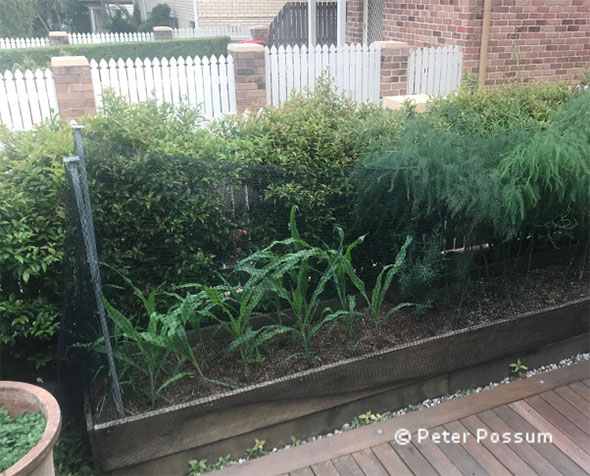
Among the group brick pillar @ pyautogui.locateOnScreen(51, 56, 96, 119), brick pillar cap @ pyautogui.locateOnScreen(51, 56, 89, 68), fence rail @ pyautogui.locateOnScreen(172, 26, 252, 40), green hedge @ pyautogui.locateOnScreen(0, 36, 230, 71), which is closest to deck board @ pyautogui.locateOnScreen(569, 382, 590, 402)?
brick pillar @ pyautogui.locateOnScreen(51, 56, 96, 119)

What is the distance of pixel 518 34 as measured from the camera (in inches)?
289

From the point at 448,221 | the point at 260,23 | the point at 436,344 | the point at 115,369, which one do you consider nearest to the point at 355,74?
the point at 448,221

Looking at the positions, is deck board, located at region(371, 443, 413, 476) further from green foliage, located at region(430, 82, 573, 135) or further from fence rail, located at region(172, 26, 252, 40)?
fence rail, located at region(172, 26, 252, 40)

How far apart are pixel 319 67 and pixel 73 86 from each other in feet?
10.6

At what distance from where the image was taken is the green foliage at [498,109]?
3553 millimetres

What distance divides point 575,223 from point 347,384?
6.11ft

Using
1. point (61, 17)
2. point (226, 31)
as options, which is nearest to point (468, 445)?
point (226, 31)

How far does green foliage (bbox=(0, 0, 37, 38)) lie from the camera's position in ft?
64.2

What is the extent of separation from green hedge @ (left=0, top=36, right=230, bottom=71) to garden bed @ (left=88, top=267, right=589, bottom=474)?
44.2 ft

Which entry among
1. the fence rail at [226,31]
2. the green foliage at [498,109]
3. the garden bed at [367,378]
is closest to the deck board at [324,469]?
the garden bed at [367,378]

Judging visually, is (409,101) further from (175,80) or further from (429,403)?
(175,80)

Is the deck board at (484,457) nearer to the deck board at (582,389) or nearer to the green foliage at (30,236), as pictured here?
the deck board at (582,389)

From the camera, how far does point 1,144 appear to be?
2709mm

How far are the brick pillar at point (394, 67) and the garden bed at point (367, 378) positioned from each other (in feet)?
15.9
